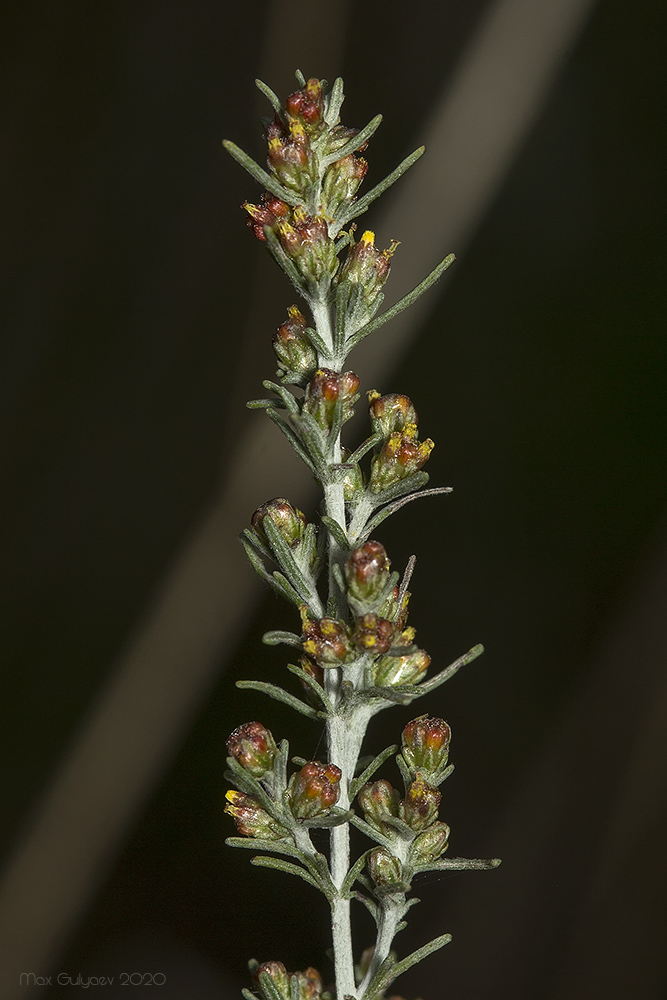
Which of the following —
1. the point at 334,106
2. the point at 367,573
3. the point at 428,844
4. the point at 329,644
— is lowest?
the point at 428,844

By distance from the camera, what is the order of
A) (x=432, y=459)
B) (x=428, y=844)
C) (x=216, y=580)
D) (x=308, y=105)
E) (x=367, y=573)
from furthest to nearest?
1. (x=432, y=459)
2. (x=216, y=580)
3. (x=428, y=844)
4. (x=308, y=105)
5. (x=367, y=573)

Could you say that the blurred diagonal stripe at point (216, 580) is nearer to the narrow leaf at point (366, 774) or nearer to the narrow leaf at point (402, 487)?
the narrow leaf at point (402, 487)

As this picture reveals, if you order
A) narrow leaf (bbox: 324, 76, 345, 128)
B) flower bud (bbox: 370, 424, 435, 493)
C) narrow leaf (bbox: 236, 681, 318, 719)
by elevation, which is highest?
narrow leaf (bbox: 324, 76, 345, 128)

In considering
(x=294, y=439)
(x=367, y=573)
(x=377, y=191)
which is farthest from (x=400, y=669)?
(x=377, y=191)

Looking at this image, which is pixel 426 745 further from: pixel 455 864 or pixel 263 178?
pixel 263 178

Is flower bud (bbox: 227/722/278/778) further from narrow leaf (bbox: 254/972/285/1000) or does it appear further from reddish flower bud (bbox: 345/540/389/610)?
narrow leaf (bbox: 254/972/285/1000)

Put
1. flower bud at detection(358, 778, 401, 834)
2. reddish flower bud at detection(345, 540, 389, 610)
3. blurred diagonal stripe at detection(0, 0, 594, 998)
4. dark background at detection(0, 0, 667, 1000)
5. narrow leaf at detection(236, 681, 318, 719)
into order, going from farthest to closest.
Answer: dark background at detection(0, 0, 667, 1000) < blurred diagonal stripe at detection(0, 0, 594, 998) < flower bud at detection(358, 778, 401, 834) < narrow leaf at detection(236, 681, 318, 719) < reddish flower bud at detection(345, 540, 389, 610)

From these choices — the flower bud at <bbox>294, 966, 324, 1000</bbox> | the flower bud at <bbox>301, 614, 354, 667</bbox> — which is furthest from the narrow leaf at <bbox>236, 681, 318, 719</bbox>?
the flower bud at <bbox>294, 966, 324, 1000</bbox>
